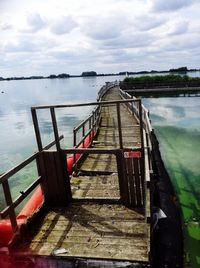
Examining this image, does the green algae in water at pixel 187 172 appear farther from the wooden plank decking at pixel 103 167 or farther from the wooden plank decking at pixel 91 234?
the wooden plank decking at pixel 103 167

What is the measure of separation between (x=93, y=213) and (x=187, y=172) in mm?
8393

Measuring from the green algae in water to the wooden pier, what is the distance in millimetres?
2264

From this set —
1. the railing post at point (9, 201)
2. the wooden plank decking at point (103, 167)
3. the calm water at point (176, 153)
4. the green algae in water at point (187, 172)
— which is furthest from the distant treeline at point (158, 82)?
the railing post at point (9, 201)

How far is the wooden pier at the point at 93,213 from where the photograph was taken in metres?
5.51

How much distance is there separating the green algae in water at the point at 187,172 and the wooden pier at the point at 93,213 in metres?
2.26

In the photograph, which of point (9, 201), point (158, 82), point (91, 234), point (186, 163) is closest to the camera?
point (9, 201)

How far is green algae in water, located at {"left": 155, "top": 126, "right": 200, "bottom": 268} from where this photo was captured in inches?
322

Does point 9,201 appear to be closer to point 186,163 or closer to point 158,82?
point 186,163

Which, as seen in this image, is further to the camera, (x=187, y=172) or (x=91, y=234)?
(x=187, y=172)

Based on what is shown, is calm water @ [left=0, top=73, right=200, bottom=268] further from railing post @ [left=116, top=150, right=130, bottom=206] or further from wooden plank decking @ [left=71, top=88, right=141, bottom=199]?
wooden plank decking @ [left=71, top=88, right=141, bottom=199]

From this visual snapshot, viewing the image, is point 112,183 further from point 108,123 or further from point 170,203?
point 108,123

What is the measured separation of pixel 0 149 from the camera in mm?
24719

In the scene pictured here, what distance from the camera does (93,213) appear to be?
691cm

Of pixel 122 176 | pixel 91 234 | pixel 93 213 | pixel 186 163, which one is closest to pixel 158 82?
pixel 186 163
